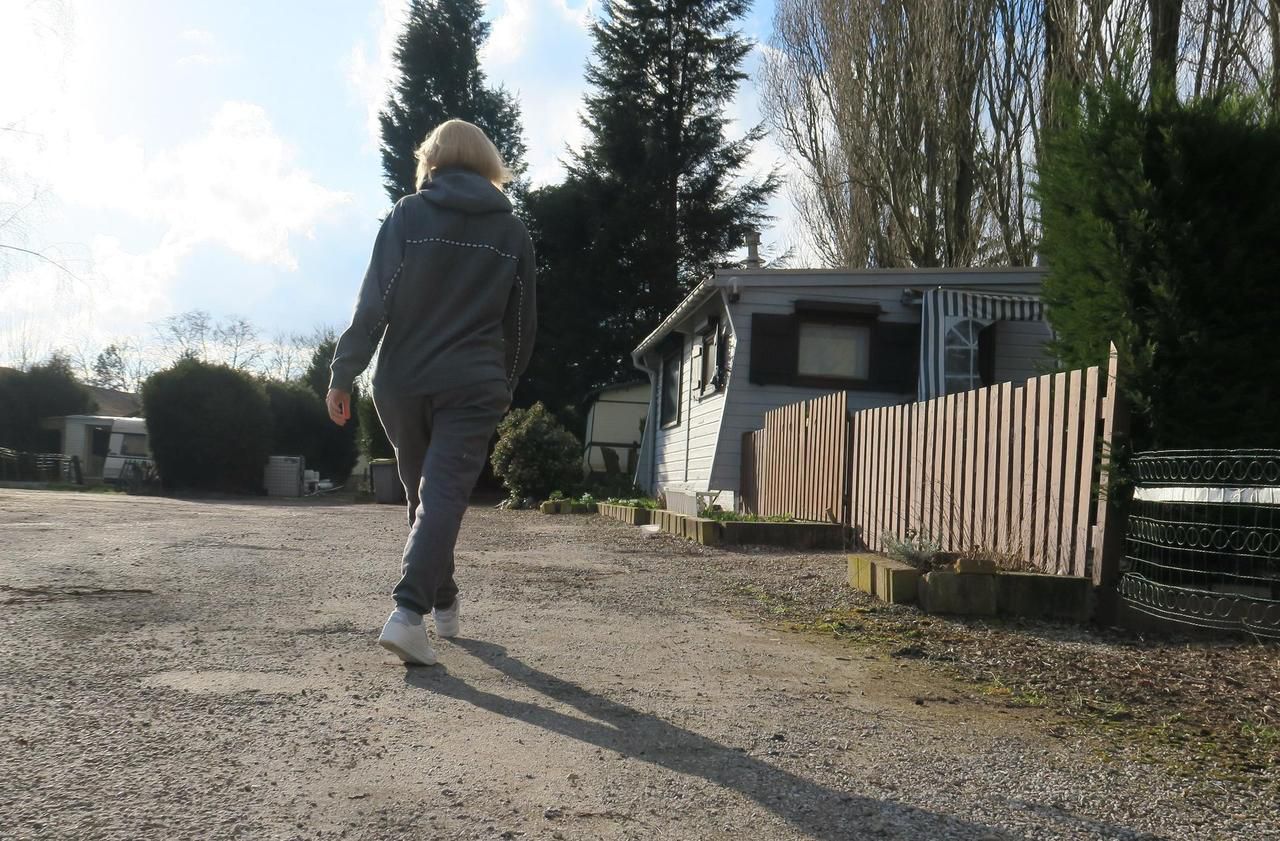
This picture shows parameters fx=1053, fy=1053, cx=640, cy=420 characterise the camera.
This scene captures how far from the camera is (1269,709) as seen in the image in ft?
11.0

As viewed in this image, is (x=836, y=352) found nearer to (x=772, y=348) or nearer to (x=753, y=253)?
(x=772, y=348)

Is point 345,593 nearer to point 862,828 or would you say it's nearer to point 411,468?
point 411,468

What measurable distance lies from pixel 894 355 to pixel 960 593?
31.2ft

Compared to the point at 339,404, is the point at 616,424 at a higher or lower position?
higher

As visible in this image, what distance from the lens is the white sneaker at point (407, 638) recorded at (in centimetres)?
335

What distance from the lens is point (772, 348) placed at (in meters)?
13.9

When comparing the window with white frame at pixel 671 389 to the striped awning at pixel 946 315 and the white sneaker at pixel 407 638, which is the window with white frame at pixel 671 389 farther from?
the white sneaker at pixel 407 638

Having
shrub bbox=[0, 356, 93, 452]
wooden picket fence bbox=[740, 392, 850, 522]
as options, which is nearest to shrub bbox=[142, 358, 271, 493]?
shrub bbox=[0, 356, 93, 452]

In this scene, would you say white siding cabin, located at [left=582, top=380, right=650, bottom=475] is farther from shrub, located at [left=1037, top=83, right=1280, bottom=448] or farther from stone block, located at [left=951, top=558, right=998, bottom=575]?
stone block, located at [left=951, top=558, right=998, bottom=575]

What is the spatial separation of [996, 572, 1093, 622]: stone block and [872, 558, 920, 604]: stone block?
1.44 feet

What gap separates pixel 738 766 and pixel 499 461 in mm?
17550

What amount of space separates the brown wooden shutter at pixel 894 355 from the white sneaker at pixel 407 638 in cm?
1140

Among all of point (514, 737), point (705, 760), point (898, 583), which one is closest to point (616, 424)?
point (898, 583)

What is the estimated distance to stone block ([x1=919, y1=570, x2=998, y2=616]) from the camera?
4879 millimetres
